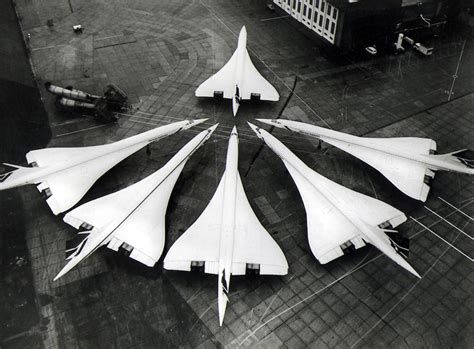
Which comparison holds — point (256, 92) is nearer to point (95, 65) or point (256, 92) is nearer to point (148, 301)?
point (95, 65)

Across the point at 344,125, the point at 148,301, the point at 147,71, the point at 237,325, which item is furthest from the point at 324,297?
the point at 147,71

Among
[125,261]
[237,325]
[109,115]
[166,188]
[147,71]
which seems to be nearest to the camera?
[237,325]

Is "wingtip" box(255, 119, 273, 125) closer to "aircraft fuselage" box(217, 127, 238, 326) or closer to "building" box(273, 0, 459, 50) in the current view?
"aircraft fuselage" box(217, 127, 238, 326)

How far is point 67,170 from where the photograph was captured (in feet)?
100

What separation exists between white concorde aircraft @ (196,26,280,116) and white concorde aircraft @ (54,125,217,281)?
1245cm

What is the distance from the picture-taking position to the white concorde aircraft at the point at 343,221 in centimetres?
2631

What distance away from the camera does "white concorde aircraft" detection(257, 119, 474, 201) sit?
30812 mm

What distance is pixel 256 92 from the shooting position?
131 feet

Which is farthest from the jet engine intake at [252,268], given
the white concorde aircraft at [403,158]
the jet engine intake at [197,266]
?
the white concorde aircraft at [403,158]

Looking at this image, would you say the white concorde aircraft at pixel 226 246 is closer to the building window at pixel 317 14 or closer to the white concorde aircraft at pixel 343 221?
the white concorde aircraft at pixel 343 221

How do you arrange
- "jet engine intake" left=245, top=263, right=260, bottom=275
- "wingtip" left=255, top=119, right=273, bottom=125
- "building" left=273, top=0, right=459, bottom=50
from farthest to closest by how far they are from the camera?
"building" left=273, top=0, right=459, bottom=50
"wingtip" left=255, top=119, right=273, bottom=125
"jet engine intake" left=245, top=263, right=260, bottom=275

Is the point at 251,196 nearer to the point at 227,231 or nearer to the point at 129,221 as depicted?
the point at 227,231

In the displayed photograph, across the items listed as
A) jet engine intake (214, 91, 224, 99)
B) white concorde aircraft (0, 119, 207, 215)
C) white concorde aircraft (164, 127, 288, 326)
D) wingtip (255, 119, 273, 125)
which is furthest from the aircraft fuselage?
jet engine intake (214, 91, 224, 99)

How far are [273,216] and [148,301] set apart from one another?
1154 cm
